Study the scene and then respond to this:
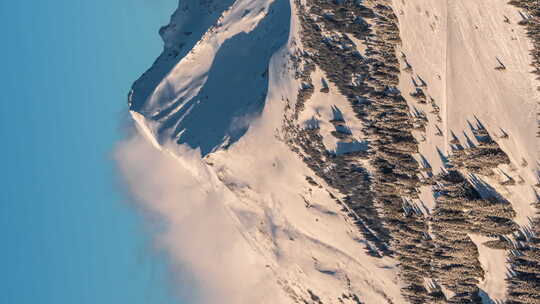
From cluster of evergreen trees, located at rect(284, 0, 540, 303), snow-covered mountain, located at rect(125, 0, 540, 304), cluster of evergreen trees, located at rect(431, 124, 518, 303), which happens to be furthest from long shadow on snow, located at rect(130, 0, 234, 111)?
cluster of evergreen trees, located at rect(431, 124, 518, 303)

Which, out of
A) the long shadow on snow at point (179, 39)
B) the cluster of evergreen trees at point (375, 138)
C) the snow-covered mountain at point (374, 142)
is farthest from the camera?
the long shadow on snow at point (179, 39)

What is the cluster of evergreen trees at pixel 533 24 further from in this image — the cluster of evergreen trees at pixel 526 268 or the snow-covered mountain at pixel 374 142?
the cluster of evergreen trees at pixel 526 268

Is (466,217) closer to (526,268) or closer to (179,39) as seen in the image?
(526,268)

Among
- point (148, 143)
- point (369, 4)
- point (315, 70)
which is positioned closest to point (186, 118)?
point (148, 143)

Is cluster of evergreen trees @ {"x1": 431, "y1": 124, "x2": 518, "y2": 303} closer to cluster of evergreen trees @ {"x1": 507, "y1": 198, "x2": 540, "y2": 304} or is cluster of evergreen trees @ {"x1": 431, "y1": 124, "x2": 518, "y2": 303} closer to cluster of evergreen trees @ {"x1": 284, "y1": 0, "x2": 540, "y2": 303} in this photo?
cluster of evergreen trees @ {"x1": 284, "y1": 0, "x2": 540, "y2": 303}

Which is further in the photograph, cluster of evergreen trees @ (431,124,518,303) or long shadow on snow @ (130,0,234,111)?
long shadow on snow @ (130,0,234,111)

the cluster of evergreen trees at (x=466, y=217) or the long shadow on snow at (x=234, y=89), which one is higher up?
the long shadow on snow at (x=234, y=89)

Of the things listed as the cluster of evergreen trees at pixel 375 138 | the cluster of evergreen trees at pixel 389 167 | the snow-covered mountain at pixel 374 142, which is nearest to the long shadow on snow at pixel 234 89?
the snow-covered mountain at pixel 374 142

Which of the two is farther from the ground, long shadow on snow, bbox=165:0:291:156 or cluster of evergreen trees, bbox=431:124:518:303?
long shadow on snow, bbox=165:0:291:156
